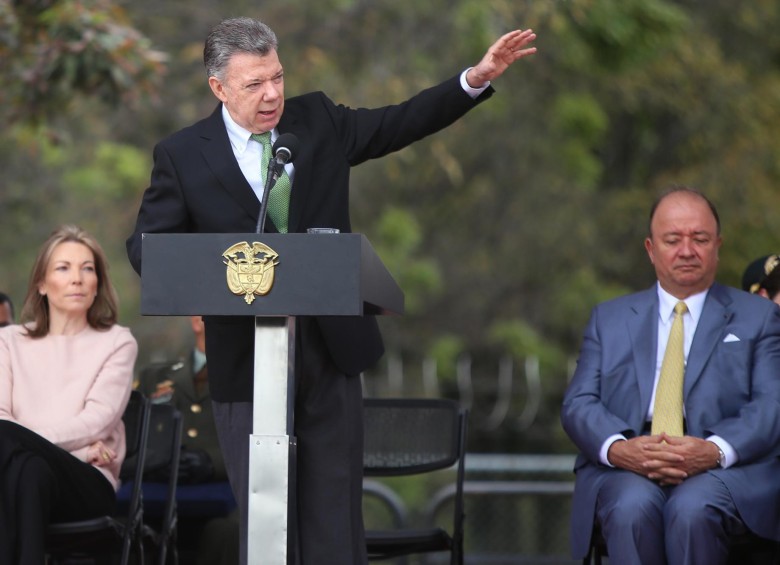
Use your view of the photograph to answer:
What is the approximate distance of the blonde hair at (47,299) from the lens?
5.56 metres

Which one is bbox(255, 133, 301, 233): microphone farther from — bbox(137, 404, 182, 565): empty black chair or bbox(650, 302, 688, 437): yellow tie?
bbox(137, 404, 182, 565): empty black chair

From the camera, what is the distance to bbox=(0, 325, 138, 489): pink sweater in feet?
17.3

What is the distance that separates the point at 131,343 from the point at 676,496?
216cm

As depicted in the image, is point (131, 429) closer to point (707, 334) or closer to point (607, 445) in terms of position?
point (607, 445)

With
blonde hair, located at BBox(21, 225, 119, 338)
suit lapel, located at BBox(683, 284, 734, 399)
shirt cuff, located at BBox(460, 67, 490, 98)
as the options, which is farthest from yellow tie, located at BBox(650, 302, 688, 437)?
blonde hair, located at BBox(21, 225, 119, 338)

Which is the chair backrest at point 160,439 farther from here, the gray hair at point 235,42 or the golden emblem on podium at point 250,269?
the golden emblem on podium at point 250,269

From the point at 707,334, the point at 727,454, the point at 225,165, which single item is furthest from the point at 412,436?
the point at 225,165

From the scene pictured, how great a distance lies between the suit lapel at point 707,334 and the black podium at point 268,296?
1.61m

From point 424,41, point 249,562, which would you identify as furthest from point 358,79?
point 249,562

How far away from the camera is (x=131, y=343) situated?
5.52 m

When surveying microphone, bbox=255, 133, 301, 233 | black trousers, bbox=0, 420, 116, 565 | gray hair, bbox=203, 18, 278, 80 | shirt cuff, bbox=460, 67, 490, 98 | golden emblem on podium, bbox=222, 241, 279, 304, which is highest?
gray hair, bbox=203, 18, 278, 80

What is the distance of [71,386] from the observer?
213 inches

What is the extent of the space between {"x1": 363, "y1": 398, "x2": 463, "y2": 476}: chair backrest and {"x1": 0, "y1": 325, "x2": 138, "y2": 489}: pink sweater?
1049 mm

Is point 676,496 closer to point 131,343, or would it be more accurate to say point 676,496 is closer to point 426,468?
point 426,468
